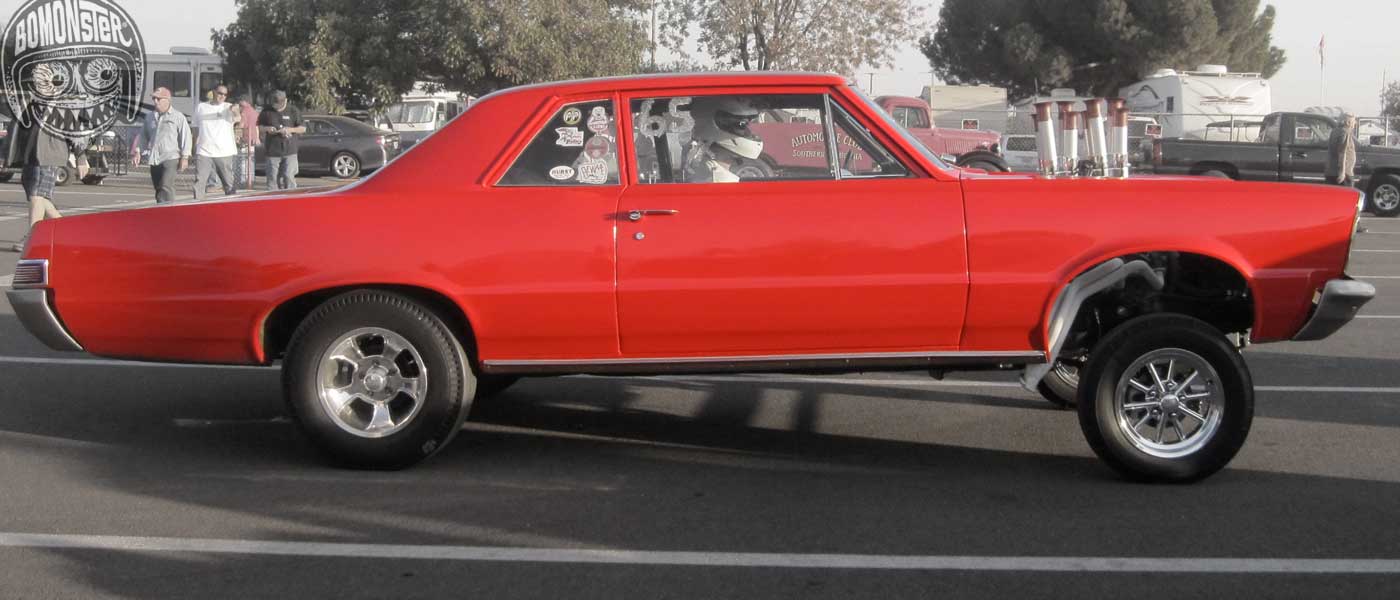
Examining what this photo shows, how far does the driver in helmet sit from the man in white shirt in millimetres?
11166

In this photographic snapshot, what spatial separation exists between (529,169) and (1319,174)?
2190 centimetres

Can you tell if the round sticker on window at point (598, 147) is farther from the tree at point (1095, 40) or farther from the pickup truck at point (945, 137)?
the tree at point (1095, 40)

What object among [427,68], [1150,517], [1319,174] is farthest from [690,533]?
[427,68]

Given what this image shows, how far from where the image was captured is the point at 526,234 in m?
5.48

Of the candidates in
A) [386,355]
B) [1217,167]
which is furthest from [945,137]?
[386,355]

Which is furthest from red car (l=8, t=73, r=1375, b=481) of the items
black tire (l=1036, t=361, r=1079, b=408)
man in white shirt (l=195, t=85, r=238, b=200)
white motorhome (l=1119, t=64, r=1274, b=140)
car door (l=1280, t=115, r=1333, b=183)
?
white motorhome (l=1119, t=64, r=1274, b=140)

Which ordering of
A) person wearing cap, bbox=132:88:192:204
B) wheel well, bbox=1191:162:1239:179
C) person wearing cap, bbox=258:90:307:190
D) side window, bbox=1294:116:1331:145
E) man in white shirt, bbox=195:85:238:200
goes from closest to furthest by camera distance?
person wearing cap, bbox=132:88:192:204, man in white shirt, bbox=195:85:238:200, person wearing cap, bbox=258:90:307:190, wheel well, bbox=1191:162:1239:179, side window, bbox=1294:116:1331:145

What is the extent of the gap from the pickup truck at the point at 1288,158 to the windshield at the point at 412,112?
19.5 m

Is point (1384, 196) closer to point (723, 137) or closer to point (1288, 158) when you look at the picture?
point (1288, 158)

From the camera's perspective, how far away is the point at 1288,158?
24.2m

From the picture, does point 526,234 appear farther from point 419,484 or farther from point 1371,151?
point 1371,151

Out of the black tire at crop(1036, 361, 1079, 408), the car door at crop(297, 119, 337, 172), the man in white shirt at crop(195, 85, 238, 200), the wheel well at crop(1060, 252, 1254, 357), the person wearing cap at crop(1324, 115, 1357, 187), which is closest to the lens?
the wheel well at crop(1060, 252, 1254, 357)

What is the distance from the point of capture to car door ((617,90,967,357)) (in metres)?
5.41

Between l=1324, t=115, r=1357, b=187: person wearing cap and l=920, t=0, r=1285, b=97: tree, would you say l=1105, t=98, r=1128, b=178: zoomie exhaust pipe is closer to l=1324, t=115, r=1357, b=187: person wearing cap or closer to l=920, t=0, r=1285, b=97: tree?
l=1324, t=115, r=1357, b=187: person wearing cap
